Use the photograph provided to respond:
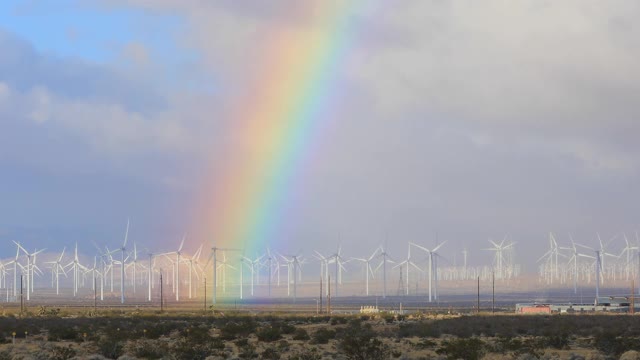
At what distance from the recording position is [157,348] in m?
47.2

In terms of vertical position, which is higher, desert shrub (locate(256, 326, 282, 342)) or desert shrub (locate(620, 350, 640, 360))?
desert shrub (locate(620, 350, 640, 360))

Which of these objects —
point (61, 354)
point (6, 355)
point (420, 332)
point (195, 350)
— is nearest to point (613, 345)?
point (420, 332)

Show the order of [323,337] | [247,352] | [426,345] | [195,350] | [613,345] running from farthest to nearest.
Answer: [323,337], [426,345], [613,345], [247,352], [195,350]

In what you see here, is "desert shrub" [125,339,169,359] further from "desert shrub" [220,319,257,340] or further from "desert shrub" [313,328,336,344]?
"desert shrub" [313,328,336,344]

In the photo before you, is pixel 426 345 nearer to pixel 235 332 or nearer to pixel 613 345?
pixel 613 345

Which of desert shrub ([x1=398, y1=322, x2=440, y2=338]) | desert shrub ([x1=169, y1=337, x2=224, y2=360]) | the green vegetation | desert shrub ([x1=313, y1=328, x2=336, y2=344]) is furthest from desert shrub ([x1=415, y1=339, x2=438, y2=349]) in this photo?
desert shrub ([x1=169, y1=337, x2=224, y2=360])

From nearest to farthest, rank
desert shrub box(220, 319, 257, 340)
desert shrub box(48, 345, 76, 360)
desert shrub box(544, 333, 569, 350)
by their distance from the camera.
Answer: desert shrub box(48, 345, 76, 360) < desert shrub box(544, 333, 569, 350) < desert shrub box(220, 319, 257, 340)

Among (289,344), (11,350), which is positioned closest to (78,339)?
(11,350)

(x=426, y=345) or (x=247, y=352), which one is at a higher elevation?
(x=247, y=352)

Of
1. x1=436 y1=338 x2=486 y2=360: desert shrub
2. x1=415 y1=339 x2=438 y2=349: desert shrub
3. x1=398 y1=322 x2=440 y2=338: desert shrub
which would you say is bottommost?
x1=398 y1=322 x2=440 y2=338: desert shrub

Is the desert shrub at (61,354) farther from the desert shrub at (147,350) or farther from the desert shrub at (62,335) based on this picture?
the desert shrub at (62,335)

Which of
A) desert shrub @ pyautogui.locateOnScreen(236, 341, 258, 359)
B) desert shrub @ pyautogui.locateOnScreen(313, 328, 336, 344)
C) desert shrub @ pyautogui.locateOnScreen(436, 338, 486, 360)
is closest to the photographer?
desert shrub @ pyautogui.locateOnScreen(436, 338, 486, 360)

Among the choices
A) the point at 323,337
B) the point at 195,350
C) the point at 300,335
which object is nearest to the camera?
the point at 195,350

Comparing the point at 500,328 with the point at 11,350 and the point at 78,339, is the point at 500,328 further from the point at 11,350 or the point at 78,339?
the point at 11,350
